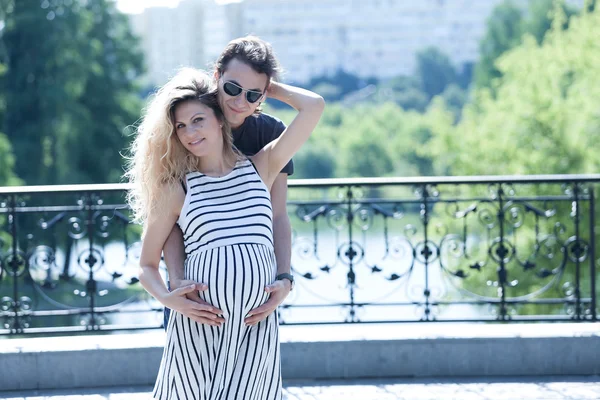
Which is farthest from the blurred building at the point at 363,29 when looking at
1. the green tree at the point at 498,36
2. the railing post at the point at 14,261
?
the railing post at the point at 14,261

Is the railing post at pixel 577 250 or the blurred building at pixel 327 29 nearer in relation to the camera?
the railing post at pixel 577 250

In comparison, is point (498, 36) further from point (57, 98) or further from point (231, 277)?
point (231, 277)

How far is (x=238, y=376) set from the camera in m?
2.61

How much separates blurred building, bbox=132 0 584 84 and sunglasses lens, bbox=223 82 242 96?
477 feet

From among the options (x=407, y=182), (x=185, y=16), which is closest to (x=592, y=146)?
(x=407, y=182)

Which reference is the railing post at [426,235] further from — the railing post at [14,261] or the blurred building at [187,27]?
the blurred building at [187,27]

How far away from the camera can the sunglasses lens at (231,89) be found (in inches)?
105

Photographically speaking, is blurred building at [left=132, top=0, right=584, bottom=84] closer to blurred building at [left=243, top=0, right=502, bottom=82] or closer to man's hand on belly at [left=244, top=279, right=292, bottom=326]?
blurred building at [left=243, top=0, right=502, bottom=82]

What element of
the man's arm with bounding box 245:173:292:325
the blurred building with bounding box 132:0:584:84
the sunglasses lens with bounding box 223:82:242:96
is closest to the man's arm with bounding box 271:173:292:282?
the man's arm with bounding box 245:173:292:325

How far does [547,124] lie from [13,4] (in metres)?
17.4

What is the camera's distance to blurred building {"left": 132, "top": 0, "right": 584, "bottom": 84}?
150m

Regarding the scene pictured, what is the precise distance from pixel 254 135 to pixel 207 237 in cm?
50

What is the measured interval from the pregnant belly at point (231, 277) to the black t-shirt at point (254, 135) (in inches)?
17.6

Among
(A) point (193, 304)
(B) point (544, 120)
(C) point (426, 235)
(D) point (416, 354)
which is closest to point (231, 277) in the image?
(A) point (193, 304)
